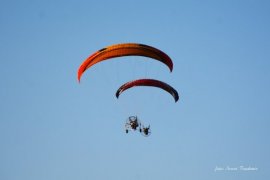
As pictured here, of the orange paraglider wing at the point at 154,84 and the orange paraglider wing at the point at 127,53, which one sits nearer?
the orange paraglider wing at the point at 127,53

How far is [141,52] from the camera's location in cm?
5894

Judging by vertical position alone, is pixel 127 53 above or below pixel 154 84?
below

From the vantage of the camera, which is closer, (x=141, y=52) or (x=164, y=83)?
(x=141, y=52)

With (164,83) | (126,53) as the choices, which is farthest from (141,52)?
(164,83)

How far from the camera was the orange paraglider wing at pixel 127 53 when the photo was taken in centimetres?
5859

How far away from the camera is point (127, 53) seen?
59.0m

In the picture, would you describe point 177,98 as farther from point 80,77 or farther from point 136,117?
point 80,77

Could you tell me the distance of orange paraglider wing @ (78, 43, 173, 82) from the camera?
58.6m

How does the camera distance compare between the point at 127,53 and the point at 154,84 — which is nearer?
the point at 127,53

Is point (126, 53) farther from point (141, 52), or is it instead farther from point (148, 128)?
point (148, 128)

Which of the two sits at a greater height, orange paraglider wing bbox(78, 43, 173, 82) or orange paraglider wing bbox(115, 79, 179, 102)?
orange paraglider wing bbox(115, 79, 179, 102)

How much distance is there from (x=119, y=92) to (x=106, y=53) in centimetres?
586

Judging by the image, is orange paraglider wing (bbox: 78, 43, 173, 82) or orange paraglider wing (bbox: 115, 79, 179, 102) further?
orange paraglider wing (bbox: 115, 79, 179, 102)

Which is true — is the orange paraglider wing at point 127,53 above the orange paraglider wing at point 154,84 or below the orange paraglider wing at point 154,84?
below
